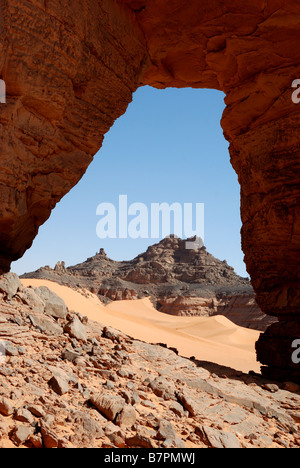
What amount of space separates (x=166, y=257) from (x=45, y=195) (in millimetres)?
54660

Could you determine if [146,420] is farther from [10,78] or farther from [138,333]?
[138,333]

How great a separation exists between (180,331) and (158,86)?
1686cm

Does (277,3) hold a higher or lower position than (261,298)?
higher

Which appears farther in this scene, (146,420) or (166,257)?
(166,257)

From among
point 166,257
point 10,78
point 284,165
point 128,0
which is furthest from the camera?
point 166,257

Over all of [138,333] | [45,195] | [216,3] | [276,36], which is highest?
[216,3]

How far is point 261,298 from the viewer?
32.0 ft

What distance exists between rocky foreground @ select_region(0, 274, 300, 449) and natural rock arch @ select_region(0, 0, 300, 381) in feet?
4.86

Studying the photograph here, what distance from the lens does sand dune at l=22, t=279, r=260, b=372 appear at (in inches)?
606

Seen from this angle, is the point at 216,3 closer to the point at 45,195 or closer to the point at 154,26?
the point at 154,26

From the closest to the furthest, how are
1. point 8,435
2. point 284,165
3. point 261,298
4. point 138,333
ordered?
1. point 8,435
2. point 284,165
3. point 261,298
4. point 138,333

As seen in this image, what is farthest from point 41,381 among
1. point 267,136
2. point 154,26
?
point 154,26

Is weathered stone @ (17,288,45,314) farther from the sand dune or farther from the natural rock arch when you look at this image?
the sand dune

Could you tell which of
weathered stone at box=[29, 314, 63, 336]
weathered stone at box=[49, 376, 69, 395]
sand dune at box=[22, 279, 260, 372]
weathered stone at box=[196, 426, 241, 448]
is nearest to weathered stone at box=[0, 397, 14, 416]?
weathered stone at box=[49, 376, 69, 395]
